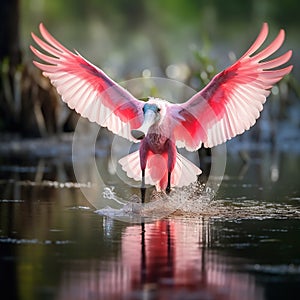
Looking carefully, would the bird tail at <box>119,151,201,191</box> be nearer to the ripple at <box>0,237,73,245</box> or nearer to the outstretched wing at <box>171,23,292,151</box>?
the outstretched wing at <box>171,23,292,151</box>

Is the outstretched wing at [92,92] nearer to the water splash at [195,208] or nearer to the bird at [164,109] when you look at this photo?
the bird at [164,109]

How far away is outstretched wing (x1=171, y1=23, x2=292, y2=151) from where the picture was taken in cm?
1246

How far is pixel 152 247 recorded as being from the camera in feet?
30.2

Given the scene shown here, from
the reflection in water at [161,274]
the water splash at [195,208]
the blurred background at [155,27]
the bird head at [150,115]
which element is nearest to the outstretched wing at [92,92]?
the bird head at [150,115]

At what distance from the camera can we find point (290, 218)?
36.8 ft

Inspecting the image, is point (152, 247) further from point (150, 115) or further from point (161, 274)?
point (150, 115)

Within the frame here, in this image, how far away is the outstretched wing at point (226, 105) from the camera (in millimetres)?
12461

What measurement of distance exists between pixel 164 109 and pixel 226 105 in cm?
95

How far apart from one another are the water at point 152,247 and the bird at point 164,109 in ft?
1.68

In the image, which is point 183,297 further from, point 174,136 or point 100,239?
point 174,136

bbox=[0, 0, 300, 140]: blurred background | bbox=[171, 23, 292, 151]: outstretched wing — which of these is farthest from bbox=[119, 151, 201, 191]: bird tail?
bbox=[0, 0, 300, 140]: blurred background

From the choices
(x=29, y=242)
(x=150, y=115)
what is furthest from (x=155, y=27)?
(x=29, y=242)

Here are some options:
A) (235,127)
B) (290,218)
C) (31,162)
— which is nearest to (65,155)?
(31,162)

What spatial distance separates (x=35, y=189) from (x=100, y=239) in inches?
184
